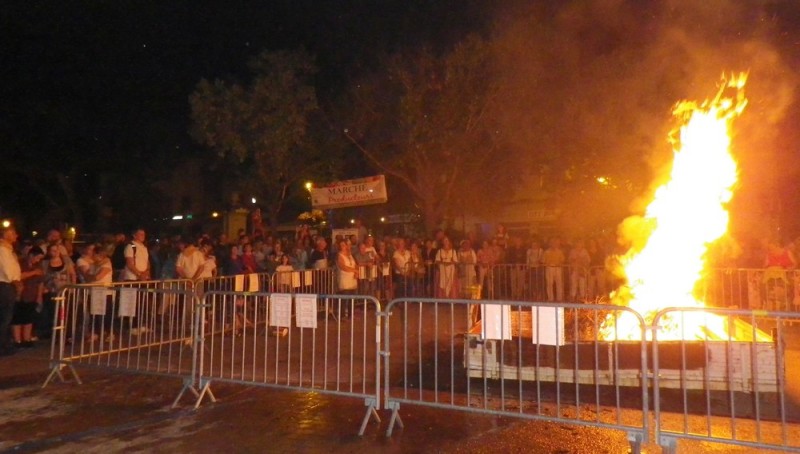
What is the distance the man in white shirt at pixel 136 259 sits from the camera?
35.7 feet

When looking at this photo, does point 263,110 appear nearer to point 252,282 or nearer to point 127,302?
point 252,282

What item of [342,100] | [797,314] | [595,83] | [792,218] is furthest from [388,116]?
[797,314]

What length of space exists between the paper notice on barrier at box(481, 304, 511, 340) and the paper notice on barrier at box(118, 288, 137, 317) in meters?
4.62

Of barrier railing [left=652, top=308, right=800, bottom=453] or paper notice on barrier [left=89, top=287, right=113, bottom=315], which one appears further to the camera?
paper notice on barrier [left=89, top=287, right=113, bottom=315]

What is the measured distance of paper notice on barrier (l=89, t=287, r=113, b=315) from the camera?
827 cm

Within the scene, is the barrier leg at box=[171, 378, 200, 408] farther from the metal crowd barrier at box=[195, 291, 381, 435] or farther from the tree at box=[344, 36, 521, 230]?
the tree at box=[344, 36, 521, 230]

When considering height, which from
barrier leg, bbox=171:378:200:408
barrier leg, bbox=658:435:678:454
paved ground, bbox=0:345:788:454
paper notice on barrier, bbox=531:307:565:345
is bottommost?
paved ground, bbox=0:345:788:454

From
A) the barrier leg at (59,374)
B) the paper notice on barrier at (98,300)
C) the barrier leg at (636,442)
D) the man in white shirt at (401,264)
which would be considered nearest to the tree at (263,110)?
the man in white shirt at (401,264)

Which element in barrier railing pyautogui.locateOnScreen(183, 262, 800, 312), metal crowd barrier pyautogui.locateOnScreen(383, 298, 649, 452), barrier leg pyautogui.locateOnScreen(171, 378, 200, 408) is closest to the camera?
metal crowd barrier pyautogui.locateOnScreen(383, 298, 649, 452)

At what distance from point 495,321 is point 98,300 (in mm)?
5346

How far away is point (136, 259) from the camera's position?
433 inches

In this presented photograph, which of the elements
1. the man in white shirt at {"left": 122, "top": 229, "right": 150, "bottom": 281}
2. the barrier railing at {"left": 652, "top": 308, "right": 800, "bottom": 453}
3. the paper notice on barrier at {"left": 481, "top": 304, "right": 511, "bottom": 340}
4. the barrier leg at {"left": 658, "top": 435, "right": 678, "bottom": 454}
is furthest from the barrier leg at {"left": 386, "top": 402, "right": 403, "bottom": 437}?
the man in white shirt at {"left": 122, "top": 229, "right": 150, "bottom": 281}

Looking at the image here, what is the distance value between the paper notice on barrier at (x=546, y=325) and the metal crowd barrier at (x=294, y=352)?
→ 1.53 metres

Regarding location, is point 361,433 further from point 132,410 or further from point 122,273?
point 122,273
